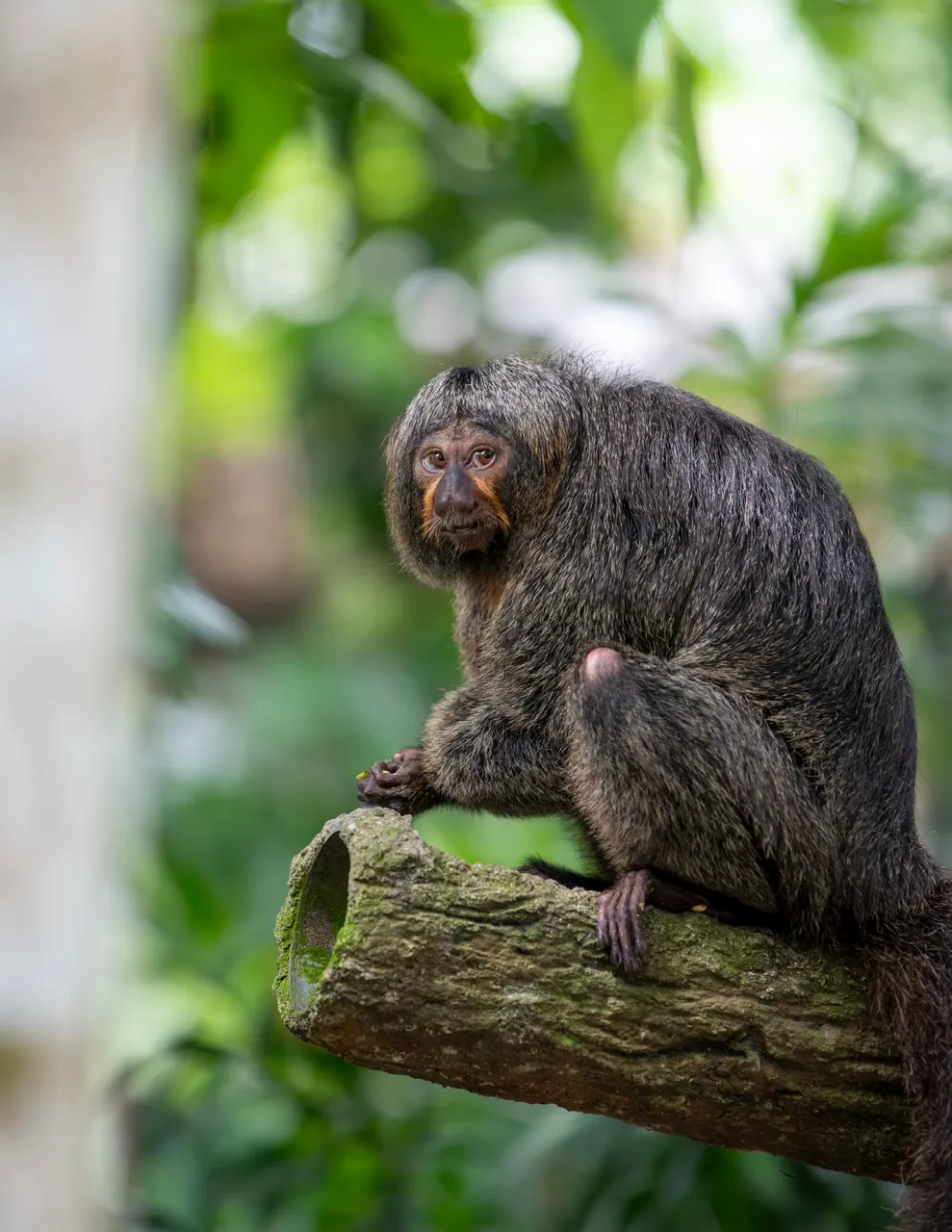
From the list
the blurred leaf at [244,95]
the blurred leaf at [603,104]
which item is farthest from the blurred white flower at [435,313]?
the blurred leaf at [603,104]

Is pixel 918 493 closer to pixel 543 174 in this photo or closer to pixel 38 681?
pixel 543 174

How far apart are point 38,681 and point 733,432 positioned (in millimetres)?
3022

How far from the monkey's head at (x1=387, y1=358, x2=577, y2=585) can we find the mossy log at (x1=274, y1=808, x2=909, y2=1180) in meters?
1.29

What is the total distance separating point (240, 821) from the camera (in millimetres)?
9461

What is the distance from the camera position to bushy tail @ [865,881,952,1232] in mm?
3662

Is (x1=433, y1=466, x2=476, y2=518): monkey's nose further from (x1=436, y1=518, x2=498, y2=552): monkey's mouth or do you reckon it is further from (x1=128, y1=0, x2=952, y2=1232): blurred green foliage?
(x1=128, y1=0, x2=952, y2=1232): blurred green foliage

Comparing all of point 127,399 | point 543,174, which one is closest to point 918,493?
point 543,174

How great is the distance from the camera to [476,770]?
4.36m

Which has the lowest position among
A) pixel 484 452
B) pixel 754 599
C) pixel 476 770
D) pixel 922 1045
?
pixel 922 1045

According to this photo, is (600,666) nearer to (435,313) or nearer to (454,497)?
(454,497)

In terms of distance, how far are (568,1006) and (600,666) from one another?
97 cm

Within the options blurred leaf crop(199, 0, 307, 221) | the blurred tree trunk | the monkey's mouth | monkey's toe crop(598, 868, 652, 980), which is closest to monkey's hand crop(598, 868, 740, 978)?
monkey's toe crop(598, 868, 652, 980)

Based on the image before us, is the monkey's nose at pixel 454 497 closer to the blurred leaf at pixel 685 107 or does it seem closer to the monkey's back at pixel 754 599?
the monkey's back at pixel 754 599

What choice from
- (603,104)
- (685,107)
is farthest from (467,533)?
(685,107)
